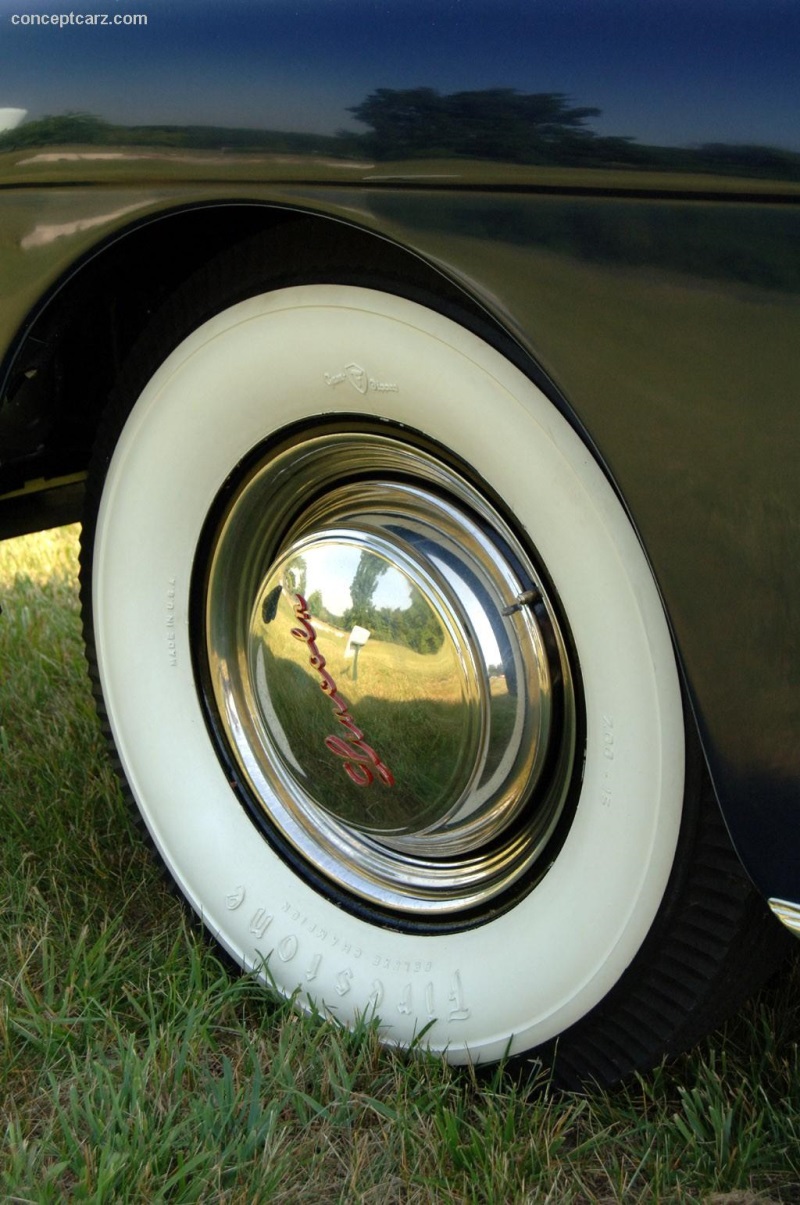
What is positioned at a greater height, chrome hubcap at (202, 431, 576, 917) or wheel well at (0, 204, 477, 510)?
wheel well at (0, 204, 477, 510)

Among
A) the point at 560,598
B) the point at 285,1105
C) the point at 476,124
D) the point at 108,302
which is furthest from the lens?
the point at 108,302

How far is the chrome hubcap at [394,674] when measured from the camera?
145 centimetres

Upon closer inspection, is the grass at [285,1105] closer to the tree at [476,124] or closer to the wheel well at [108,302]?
the wheel well at [108,302]

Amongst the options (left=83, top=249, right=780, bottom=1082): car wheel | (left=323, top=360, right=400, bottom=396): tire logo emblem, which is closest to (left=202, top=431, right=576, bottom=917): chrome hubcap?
(left=83, top=249, right=780, bottom=1082): car wheel

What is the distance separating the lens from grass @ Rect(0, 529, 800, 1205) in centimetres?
134

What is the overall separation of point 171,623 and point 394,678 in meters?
0.42

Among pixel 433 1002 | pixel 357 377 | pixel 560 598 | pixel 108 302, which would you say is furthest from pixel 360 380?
pixel 433 1002

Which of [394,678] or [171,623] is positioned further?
[171,623]

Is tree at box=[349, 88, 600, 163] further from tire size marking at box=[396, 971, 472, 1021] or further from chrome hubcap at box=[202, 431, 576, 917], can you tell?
tire size marking at box=[396, 971, 472, 1021]

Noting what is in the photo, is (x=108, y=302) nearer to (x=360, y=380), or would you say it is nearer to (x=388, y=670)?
(x=360, y=380)

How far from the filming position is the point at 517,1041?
57.3 inches

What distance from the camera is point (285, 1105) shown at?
57.9 inches

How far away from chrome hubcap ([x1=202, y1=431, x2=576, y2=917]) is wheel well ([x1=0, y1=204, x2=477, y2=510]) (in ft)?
0.83

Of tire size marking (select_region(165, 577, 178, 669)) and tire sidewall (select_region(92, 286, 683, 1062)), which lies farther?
tire size marking (select_region(165, 577, 178, 669))
